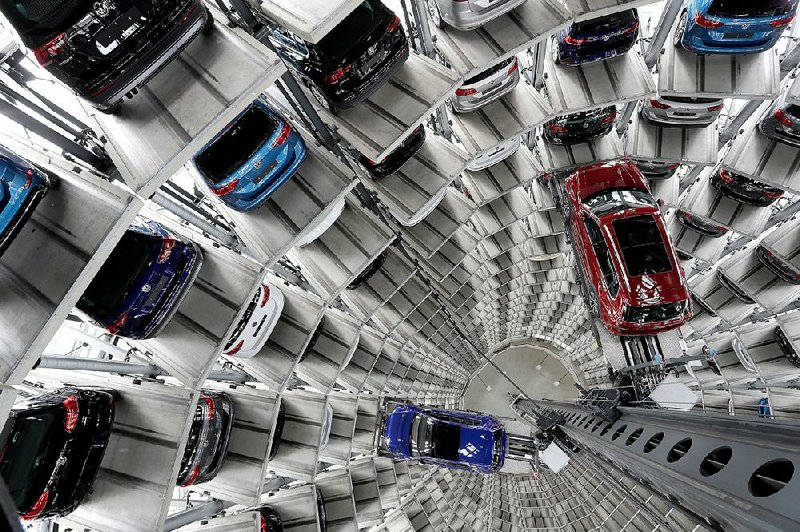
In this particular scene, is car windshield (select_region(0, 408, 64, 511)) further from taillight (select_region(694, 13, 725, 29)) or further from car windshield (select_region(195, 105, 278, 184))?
taillight (select_region(694, 13, 725, 29))

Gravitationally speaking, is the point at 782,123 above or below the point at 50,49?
above

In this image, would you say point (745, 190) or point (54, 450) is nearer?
point (54, 450)

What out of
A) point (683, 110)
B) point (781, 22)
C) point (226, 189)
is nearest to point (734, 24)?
point (781, 22)

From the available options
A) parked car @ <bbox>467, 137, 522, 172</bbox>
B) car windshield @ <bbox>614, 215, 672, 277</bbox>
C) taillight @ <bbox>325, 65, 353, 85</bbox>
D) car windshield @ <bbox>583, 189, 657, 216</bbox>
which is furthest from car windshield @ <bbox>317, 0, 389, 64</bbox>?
car windshield @ <bbox>614, 215, 672, 277</bbox>

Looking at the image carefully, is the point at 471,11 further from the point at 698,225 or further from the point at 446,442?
the point at 698,225

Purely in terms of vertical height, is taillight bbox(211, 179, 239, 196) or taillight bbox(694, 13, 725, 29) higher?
taillight bbox(694, 13, 725, 29)

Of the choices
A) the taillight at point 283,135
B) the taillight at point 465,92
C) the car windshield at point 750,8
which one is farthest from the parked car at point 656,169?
the taillight at point 283,135

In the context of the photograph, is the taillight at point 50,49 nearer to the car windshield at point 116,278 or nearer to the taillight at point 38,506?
the car windshield at point 116,278
